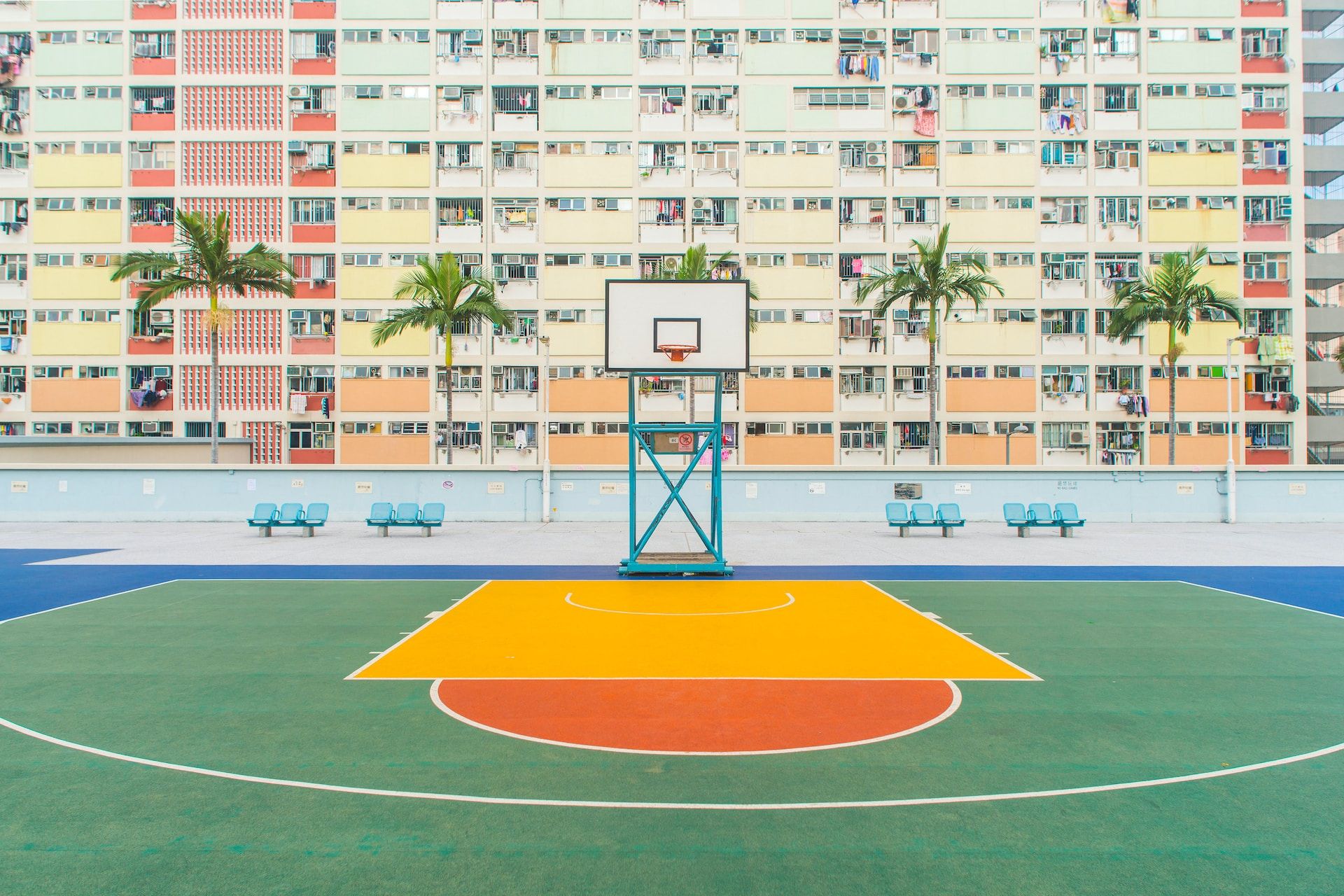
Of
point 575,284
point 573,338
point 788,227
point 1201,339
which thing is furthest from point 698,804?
point 1201,339

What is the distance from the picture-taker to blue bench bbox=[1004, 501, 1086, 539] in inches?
1028

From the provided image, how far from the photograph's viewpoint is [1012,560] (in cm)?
2088

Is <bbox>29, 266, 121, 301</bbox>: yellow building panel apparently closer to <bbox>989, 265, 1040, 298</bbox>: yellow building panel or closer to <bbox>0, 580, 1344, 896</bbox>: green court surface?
<bbox>0, 580, 1344, 896</bbox>: green court surface

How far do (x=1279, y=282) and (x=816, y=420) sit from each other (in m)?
27.5

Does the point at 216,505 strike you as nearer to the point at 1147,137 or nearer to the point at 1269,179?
the point at 1147,137

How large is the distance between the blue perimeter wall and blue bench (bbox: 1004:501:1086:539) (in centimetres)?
332

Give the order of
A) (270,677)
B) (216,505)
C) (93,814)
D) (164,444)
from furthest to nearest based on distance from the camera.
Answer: (164,444) < (216,505) < (270,677) < (93,814)

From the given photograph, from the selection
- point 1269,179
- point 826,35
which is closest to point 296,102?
point 826,35

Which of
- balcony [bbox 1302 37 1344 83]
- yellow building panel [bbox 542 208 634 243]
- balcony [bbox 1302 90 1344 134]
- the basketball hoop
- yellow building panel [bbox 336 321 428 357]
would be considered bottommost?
the basketball hoop

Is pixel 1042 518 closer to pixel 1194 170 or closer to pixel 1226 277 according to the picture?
pixel 1226 277

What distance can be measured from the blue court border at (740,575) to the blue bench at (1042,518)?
6.10 m

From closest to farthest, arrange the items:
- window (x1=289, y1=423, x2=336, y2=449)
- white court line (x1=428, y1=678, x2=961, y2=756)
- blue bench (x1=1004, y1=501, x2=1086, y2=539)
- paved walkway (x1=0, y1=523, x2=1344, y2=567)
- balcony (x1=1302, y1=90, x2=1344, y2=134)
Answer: white court line (x1=428, y1=678, x2=961, y2=756) < paved walkway (x1=0, y1=523, x2=1344, y2=567) < blue bench (x1=1004, y1=501, x2=1086, y2=539) < window (x1=289, y1=423, x2=336, y2=449) < balcony (x1=1302, y1=90, x2=1344, y2=134)

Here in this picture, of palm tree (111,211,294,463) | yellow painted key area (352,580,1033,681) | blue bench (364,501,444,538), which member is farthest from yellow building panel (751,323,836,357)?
yellow painted key area (352,580,1033,681)

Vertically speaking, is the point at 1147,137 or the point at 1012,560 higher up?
the point at 1147,137
